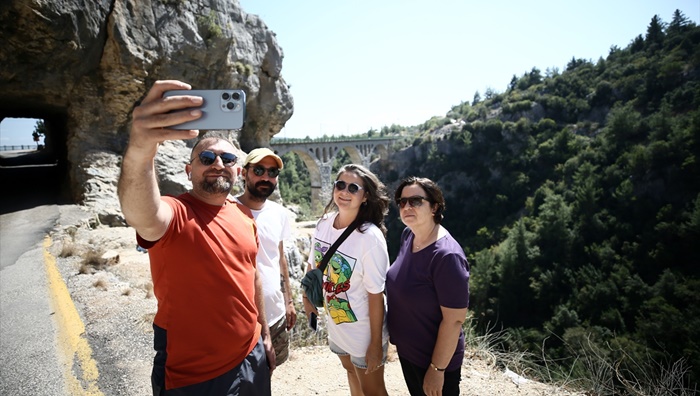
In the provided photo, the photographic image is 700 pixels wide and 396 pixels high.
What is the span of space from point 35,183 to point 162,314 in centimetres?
1307

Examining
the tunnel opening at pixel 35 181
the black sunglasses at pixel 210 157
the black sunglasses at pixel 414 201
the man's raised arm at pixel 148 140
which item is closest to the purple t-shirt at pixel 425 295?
the black sunglasses at pixel 414 201

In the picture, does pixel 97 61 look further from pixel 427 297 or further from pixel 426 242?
pixel 427 297

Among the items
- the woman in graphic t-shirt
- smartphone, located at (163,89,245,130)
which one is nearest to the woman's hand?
the woman in graphic t-shirt

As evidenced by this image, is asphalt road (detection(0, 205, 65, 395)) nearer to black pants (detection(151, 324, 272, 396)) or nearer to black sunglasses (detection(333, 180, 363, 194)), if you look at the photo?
black pants (detection(151, 324, 272, 396))

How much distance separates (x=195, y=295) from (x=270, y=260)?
0.92m

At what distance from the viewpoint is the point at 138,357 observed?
312cm

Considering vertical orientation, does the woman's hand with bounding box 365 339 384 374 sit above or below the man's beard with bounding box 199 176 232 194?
below

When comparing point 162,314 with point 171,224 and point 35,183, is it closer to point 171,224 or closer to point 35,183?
point 171,224

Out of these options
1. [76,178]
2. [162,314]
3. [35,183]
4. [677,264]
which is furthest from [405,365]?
[677,264]

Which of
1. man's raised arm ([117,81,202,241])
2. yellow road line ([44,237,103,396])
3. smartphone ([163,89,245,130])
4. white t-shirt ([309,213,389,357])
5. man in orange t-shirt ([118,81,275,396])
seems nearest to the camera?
man's raised arm ([117,81,202,241])

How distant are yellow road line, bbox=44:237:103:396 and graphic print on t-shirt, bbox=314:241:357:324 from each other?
1.90 meters

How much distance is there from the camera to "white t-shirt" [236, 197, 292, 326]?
231 cm

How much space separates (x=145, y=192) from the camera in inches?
46.4

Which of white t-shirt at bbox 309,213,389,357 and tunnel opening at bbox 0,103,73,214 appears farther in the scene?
tunnel opening at bbox 0,103,73,214
